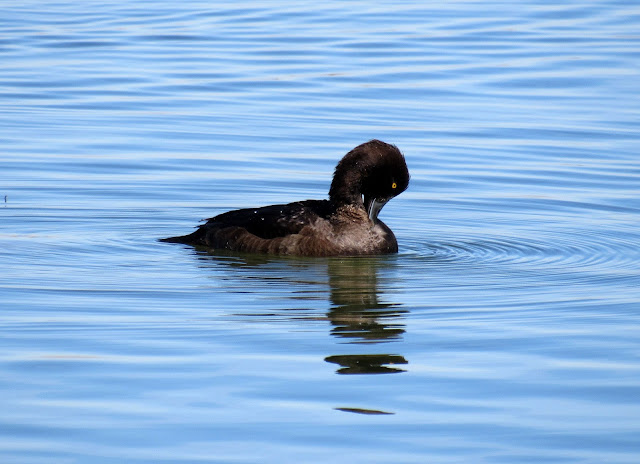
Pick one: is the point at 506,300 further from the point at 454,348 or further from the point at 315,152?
the point at 315,152

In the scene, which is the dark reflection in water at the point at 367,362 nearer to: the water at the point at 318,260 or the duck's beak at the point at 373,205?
the water at the point at 318,260

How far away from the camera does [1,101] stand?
19000 mm

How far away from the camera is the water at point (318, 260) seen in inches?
262

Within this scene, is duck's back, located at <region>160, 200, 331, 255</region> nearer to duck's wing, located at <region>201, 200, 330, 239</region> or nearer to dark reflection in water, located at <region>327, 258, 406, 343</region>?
duck's wing, located at <region>201, 200, 330, 239</region>

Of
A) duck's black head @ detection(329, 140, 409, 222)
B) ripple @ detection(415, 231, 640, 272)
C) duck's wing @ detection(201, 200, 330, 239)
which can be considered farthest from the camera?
duck's wing @ detection(201, 200, 330, 239)

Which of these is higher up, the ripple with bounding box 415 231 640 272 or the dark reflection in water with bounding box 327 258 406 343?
the ripple with bounding box 415 231 640 272

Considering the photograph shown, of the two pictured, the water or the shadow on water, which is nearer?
the water

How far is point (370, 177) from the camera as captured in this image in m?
11.6

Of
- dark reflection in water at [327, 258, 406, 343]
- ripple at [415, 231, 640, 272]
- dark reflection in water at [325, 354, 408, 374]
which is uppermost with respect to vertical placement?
ripple at [415, 231, 640, 272]

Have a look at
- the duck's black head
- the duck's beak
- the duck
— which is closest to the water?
the duck

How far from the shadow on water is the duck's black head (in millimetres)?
577

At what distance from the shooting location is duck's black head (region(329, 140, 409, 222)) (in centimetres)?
1147

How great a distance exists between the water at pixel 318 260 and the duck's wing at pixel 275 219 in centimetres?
30

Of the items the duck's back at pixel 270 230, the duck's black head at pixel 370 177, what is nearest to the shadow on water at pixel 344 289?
the duck's back at pixel 270 230
